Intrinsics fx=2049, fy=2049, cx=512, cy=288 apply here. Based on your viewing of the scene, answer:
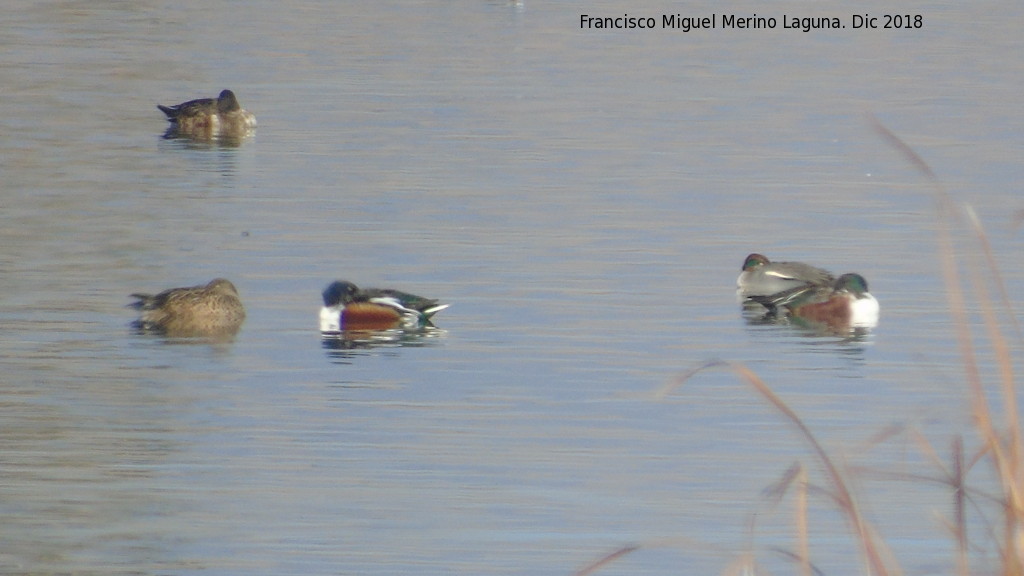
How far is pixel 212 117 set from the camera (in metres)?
20.7

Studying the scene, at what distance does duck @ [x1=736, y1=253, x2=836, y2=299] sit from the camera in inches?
472

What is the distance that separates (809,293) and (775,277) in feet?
0.73

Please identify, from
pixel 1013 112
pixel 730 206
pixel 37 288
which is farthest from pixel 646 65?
pixel 37 288

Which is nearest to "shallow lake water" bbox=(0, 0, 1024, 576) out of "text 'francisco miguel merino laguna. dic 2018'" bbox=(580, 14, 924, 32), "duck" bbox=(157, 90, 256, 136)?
"duck" bbox=(157, 90, 256, 136)

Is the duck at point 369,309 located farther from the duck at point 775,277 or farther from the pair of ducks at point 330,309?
the duck at point 775,277

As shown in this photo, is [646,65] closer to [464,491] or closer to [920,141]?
[920,141]

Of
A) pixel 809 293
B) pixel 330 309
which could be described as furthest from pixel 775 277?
pixel 330 309

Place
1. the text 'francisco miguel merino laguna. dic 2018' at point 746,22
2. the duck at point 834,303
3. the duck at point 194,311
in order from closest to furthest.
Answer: the duck at point 194,311 < the duck at point 834,303 < the text 'francisco miguel merino laguna. dic 2018' at point 746,22

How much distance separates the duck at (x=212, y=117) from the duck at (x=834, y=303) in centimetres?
950

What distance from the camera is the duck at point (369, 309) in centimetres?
1120

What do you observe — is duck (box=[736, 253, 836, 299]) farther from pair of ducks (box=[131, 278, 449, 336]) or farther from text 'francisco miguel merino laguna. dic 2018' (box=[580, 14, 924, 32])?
text 'francisco miguel merino laguna. dic 2018' (box=[580, 14, 924, 32])

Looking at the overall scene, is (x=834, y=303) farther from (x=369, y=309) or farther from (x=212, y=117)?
(x=212, y=117)

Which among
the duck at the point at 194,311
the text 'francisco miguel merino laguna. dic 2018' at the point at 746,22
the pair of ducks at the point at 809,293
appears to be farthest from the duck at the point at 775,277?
the text 'francisco miguel merino laguna. dic 2018' at the point at 746,22

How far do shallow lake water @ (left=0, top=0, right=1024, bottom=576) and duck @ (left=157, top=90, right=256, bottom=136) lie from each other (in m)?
0.41
